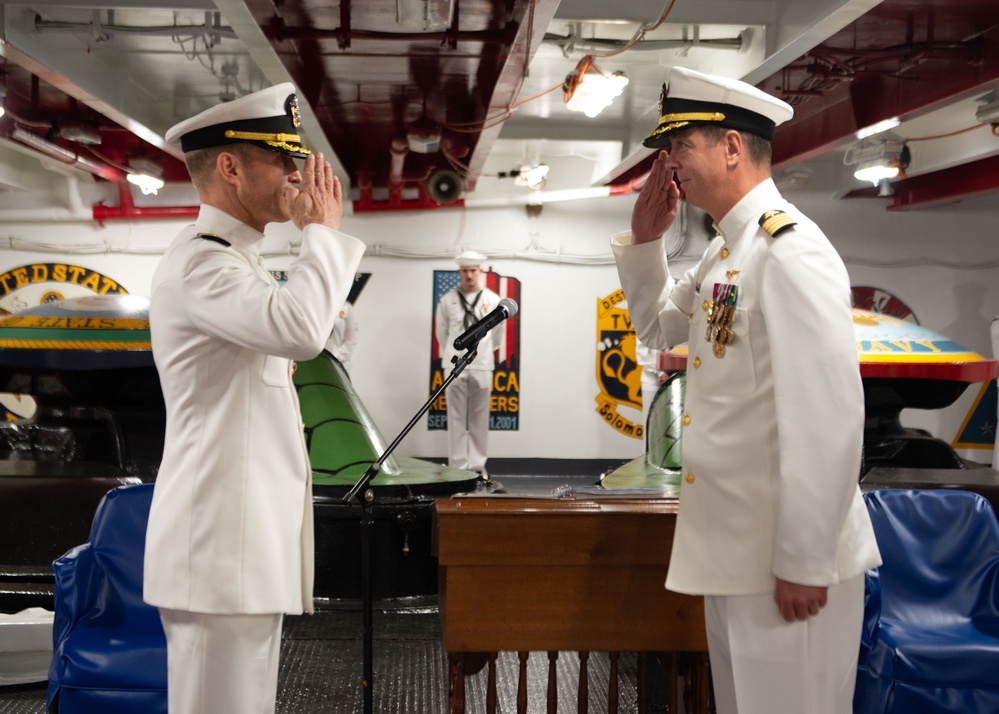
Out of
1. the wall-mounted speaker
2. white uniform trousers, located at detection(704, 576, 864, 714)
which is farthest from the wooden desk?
the wall-mounted speaker

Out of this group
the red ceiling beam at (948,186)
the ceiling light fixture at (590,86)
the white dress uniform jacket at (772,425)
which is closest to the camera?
Answer: the white dress uniform jacket at (772,425)

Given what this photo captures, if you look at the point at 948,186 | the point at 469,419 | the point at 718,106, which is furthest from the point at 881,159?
the point at 718,106

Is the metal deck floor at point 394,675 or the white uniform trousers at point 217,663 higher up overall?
the white uniform trousers at point 217,663

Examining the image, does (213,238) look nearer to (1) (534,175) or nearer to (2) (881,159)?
(2) (881,159)

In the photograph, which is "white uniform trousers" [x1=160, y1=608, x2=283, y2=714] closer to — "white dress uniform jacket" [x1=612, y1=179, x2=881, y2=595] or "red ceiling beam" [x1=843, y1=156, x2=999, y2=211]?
"white dress uniform jacket" [x1=612, y1=179, x2=881, y2=595]

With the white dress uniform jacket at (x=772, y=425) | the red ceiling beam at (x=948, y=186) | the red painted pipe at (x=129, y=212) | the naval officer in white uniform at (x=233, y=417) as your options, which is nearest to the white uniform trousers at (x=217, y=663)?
the naval officer in white uniform at (x=233, y=417)

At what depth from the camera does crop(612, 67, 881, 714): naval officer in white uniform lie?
1.72 meters

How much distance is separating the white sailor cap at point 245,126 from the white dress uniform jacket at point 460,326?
685cm

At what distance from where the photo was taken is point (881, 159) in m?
7.36

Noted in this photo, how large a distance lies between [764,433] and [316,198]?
1.04 meters

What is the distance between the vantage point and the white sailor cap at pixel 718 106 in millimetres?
1937

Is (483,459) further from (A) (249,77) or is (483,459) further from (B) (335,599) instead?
(B) (335,599)

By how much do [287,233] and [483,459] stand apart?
3254 millimetres

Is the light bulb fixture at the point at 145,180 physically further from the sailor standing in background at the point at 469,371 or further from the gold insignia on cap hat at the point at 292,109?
the gold insignia on cap hat at the point at 292,109
